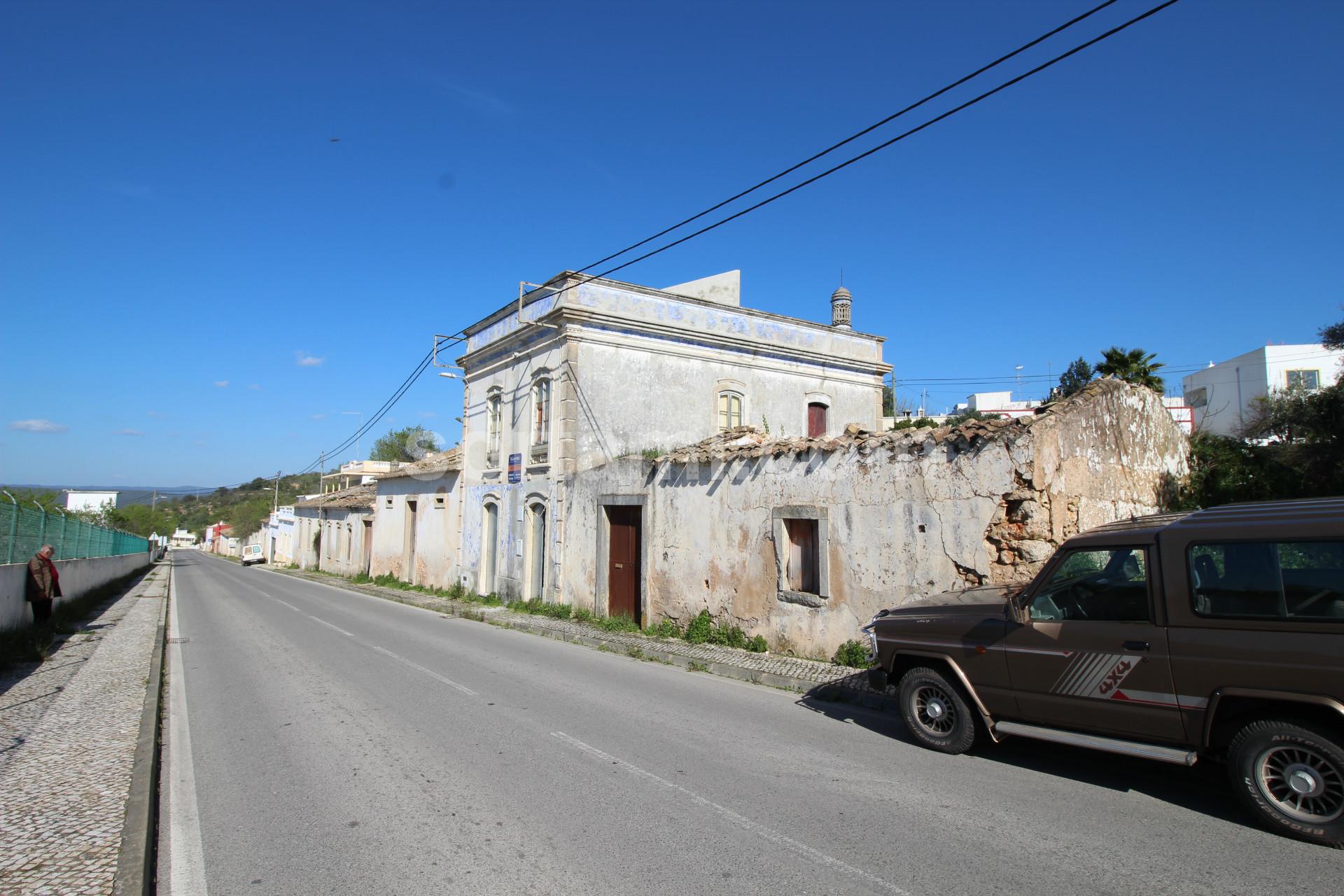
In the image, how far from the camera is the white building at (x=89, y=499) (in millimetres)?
74812

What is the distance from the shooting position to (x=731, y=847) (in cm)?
433

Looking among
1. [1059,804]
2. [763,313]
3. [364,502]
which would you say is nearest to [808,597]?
[1059,804]

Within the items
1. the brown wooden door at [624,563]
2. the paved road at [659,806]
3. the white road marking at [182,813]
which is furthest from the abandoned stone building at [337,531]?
the paved road at [659,806]

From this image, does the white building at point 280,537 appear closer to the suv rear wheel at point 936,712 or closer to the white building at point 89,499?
the white building at point 89,499

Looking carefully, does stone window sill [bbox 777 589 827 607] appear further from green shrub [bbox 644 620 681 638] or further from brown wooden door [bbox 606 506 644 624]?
brown wooden door [bbox 606 506 644 624]

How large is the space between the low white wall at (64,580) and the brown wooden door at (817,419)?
57.6ft

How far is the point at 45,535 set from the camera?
53.0ft


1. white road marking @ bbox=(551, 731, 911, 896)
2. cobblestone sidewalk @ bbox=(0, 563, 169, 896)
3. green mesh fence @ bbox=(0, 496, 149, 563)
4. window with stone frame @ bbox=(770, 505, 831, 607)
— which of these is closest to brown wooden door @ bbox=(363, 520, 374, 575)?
green mesh fence @ bbox=(0, 496, 149, 563)

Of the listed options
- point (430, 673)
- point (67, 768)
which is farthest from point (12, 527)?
point (67, 768)

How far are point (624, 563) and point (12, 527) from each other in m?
10.8

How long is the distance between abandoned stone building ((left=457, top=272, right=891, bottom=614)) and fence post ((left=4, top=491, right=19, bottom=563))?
392 inches

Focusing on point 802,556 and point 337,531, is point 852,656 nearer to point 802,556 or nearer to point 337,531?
point 802,556

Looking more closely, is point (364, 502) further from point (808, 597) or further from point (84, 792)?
point (84, 792)

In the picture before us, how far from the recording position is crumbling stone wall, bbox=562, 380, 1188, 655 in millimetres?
8727
